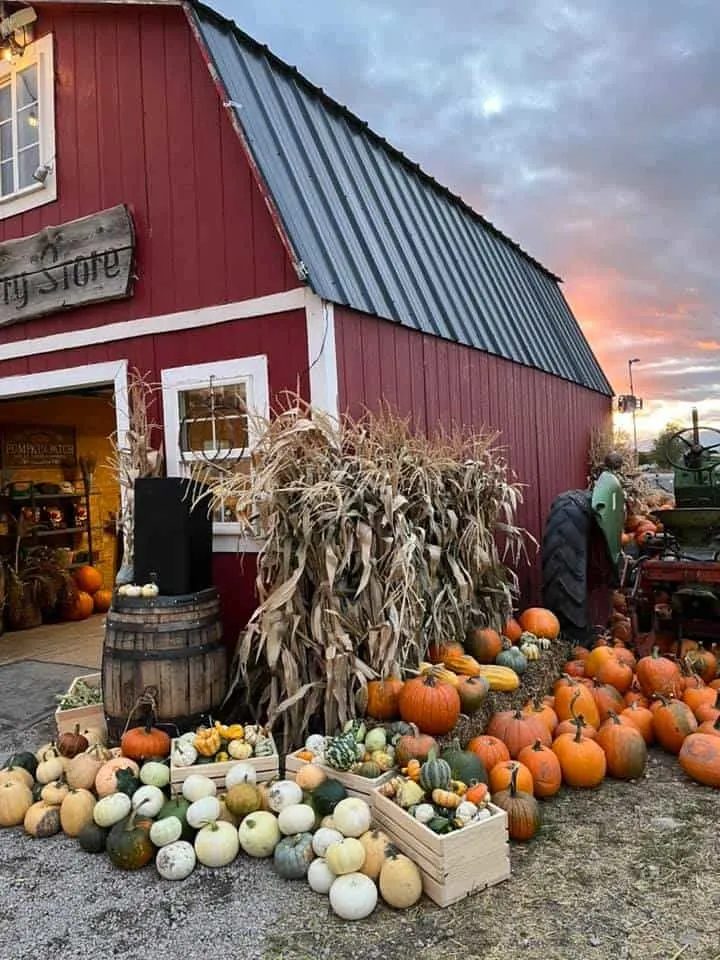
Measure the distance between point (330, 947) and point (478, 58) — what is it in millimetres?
9608

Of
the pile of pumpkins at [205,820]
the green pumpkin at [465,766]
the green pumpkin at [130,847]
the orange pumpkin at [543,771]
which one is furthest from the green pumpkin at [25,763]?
the orange pumpkin at [543,771]

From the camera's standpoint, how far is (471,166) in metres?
10.9

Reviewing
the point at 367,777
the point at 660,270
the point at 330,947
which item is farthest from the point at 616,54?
the point at 330,947

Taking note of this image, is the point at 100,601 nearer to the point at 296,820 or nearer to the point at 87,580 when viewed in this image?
the point at 87,580

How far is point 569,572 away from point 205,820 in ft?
10.8

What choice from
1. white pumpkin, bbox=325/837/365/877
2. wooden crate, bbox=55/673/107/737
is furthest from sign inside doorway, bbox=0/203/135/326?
white pumpkin, bbox=325/837/365/877

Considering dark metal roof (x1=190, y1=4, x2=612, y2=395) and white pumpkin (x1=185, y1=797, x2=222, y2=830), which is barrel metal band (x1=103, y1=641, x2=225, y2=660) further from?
dark metal roof (x1=190, y1=4, x2=612, y2=395)

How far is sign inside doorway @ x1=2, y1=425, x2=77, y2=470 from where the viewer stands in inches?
323

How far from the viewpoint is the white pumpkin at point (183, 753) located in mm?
3309

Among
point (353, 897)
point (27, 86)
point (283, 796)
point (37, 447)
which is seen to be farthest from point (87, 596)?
point (353, 897)

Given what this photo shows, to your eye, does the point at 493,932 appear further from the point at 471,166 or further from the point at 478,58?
the point at 471,166

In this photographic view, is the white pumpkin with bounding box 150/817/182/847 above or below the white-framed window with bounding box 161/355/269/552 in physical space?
below

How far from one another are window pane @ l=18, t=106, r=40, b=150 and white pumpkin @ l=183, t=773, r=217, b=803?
5374mm

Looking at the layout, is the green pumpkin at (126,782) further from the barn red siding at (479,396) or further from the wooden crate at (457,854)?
the barn red siding at (479,396)
